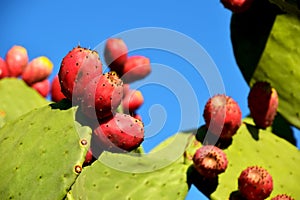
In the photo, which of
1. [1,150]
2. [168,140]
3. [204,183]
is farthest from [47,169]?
[168,140]

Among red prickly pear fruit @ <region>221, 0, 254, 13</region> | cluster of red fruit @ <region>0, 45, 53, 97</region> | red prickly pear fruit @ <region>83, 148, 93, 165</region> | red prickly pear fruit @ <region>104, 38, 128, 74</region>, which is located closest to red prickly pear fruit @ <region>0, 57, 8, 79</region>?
cluster of red fruit @ <region>0, 45, 53, 97</region>

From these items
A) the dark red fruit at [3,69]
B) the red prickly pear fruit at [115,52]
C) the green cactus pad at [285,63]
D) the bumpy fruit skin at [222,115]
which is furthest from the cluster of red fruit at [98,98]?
the dark red fruit at [3,69]

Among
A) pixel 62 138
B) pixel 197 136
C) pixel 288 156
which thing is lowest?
pixel 288 156

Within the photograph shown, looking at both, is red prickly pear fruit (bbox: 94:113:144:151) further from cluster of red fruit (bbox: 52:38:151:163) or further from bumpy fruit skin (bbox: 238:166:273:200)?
bumpy fruit skin (bbox: 238:166:273:200)

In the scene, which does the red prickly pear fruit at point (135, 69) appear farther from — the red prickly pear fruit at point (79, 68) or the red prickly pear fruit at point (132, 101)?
the red prickly pear fruit at point (79, 68)

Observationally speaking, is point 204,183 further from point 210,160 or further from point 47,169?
point 47,169
